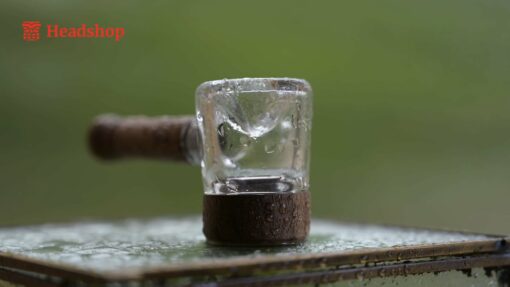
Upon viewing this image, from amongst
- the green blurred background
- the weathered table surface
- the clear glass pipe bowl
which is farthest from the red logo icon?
the clear glass pipe bowl

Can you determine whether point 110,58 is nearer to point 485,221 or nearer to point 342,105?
point 342,105

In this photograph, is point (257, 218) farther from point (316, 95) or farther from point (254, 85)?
point (316, 95)

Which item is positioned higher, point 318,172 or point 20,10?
point 20,10

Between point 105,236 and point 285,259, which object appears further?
point 105,236

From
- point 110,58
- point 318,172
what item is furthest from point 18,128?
point 318,172

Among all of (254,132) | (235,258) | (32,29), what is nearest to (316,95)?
(32,29)

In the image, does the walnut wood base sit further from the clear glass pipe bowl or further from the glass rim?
the glass rim
